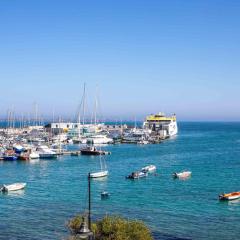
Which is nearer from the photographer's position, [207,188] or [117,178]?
[207,188]

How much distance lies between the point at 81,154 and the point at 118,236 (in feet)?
233

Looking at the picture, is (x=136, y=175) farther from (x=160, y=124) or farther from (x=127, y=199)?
(x=160, y=124)

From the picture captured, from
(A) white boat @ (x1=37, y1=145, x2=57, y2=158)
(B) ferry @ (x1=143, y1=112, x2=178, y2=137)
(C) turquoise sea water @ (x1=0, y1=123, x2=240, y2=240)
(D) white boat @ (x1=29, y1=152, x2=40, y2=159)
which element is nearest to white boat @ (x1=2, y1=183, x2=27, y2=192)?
(C) turquoise sea water @ (x1=0, y1=123, x2=240, y2=240)

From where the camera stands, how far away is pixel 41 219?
3869cm

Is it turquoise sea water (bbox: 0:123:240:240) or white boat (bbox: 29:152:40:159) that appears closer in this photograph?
turquoise sea water (bbox: 0:123:240:240)

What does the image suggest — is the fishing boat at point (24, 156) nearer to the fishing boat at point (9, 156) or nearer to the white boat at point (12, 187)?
the fishing boat at point (9, 156)

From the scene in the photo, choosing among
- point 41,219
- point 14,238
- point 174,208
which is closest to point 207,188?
point 174,208

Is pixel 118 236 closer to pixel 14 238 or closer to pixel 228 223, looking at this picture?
pixel 14 238

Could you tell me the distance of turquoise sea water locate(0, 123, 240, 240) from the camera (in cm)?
3612

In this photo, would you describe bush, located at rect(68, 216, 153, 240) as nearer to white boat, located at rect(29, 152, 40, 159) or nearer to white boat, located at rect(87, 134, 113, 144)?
white boat, located at rect(29, 152, 40, 159)

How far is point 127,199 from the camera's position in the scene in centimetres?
4738

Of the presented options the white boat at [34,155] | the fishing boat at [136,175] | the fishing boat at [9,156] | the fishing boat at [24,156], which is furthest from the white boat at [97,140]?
the fishing boat at [136,175]

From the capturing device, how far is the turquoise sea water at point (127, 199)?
119 ft

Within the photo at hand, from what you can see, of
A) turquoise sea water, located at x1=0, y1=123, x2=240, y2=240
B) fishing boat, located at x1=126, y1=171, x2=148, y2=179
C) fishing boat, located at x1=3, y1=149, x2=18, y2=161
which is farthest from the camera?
fishing boat, located at x1=3, y1=149, x2=18, y2=161
